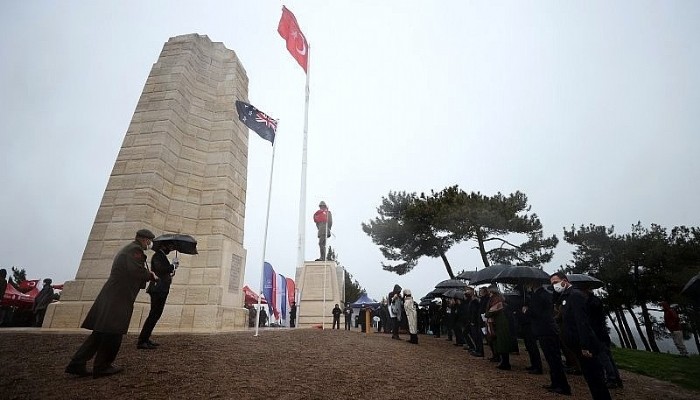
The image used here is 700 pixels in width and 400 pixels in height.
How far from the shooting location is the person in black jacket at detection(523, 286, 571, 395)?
17.8 ft

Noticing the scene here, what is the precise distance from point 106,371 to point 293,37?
21.4m

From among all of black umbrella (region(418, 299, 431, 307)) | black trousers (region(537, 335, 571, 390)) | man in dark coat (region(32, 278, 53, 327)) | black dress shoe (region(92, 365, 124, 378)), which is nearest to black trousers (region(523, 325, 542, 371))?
black trousers (region(537, 335, 571, 390))

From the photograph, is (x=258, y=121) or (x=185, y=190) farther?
(x=185, y=190)

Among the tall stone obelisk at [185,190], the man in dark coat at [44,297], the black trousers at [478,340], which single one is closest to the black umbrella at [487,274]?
the black trousers at [478,340]

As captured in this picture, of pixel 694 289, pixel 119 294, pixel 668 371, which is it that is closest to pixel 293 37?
pixel 119 294

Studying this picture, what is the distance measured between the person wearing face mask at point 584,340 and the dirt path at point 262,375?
3.78ft

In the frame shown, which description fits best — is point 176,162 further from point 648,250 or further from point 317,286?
point 648,250

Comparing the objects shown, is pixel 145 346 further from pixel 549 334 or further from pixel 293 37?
pixel 293 37

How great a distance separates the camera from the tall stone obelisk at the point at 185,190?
29.9ft

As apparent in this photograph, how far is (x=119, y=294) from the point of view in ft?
14.4

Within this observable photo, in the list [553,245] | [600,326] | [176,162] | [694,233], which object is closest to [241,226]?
[176,162]

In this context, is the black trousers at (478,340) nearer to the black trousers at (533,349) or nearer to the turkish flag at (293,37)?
the black trousers at (533,349)

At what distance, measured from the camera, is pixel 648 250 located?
74.3 ft

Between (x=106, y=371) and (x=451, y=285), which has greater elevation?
(x=451, y=285)
